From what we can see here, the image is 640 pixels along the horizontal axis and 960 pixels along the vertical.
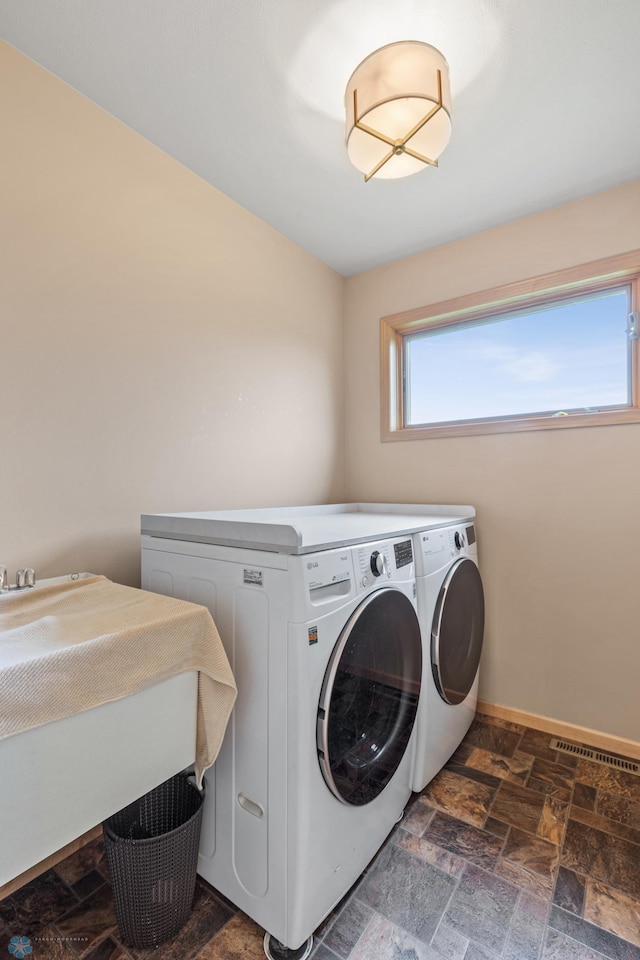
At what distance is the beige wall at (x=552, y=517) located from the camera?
1837 mm

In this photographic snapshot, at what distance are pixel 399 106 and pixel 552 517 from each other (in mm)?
1723

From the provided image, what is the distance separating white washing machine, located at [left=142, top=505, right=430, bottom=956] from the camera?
100 cm

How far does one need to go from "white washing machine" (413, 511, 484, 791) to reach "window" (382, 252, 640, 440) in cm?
71

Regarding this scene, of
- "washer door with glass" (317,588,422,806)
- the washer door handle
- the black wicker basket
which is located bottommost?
the black wicker basket

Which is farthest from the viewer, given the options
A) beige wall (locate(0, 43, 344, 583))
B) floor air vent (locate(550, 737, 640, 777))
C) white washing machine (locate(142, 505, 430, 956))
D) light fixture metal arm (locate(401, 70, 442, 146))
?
floor air vent (locate(550, 737, 640, 777))

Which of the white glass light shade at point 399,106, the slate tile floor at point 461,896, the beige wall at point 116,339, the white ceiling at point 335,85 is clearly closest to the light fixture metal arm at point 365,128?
the white glass light shade at point 399,106

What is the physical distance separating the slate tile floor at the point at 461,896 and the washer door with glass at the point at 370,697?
0.96 feet

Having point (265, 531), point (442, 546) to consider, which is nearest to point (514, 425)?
point (442, 546)

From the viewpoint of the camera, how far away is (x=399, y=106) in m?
1.20

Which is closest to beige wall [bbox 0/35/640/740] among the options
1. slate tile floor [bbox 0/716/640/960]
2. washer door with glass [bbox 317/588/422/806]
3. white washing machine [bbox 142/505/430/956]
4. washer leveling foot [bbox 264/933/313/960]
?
white washing machine [bbox 142/505/430/956]

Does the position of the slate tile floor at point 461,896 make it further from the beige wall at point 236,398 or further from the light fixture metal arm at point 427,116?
the light fixture metal arm at point 427,116

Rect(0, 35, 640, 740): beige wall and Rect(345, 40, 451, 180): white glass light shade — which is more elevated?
Rect(345, 40, 451, 180): white glass light shade

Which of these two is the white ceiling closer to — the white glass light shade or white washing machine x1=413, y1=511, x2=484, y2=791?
the white glass light shade

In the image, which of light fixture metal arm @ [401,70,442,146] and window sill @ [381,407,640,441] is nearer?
light fixture metal arm @ [401,70,442,146]
